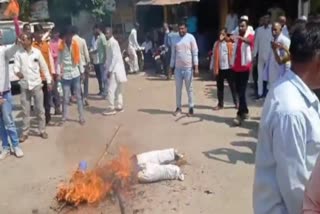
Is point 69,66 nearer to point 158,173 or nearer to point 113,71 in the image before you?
point 113,71

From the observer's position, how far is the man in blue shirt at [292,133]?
2023 millimetres

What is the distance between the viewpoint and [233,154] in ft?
23.0

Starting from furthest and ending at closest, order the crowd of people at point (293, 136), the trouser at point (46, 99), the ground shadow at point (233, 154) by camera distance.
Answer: the trouser at point (46, 99), the ground shadow at point (233, 154), the crowd of people at point (293, 136)

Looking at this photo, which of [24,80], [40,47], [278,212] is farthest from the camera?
[40,47]

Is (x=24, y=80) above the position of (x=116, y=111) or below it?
above

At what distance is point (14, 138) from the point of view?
7598 mm

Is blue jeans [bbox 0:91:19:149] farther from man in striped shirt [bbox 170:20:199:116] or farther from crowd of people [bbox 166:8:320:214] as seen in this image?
crowd of people [bbox 166:8:320:214]

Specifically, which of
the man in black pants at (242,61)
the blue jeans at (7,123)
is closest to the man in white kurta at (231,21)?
the man in black pants at (242,61)

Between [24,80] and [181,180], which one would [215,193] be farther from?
[24,80]

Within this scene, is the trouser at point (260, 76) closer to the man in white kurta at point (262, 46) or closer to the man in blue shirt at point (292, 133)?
the man in white kurta at point (262, 46)

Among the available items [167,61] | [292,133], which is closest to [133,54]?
[167,61]

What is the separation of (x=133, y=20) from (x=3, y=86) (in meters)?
11.3

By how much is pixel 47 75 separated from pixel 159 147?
2277 millimetres

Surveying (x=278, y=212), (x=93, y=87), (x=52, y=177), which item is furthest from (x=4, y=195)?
(x=93, y=87)
